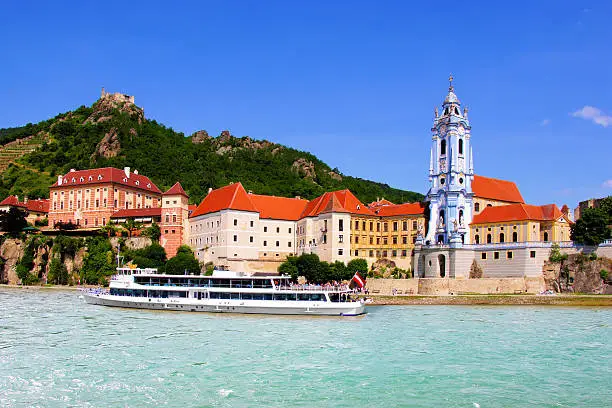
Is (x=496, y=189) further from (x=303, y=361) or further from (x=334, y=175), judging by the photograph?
(x=334, y=175)

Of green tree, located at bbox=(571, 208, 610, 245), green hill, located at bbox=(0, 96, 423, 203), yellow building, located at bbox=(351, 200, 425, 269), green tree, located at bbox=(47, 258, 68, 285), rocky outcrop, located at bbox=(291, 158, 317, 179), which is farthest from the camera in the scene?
rocky outcrop, located at bbox=(291, 158, 317, 179)

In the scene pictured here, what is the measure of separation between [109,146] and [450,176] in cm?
8113

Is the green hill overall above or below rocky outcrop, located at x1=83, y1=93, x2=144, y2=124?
below

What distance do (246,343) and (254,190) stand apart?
3356 inches

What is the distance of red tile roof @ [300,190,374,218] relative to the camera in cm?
8119

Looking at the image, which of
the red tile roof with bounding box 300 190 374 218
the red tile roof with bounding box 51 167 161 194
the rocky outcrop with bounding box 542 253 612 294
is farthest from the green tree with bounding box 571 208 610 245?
the red tile roof with bounding box 51 167 161 194

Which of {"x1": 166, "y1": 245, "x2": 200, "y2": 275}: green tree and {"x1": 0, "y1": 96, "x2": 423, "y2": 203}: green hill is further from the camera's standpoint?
{"x1": 0, "y1": 96, "x2": 423, "y2": 203}: green hill

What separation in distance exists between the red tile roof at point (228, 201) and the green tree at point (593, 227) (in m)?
39.0

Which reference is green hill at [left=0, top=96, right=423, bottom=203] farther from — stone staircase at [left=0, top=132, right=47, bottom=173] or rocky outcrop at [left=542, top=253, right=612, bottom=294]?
rocky outcrop at [left=542, top=253, right=612, bottom=294]

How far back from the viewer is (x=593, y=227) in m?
67.6

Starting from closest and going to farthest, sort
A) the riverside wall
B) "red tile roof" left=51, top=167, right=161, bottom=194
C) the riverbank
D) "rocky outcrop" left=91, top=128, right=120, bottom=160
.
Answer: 1. the riverbank
2. the riverside wall
3. "red tile roof" left=51, top=167, right=161, bottom=194
4. "rocky outcrop" left=91, top=128, right=120, bottom=160

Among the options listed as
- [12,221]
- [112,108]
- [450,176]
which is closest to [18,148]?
[112,108]

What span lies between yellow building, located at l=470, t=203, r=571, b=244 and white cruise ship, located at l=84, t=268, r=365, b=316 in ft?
86.3

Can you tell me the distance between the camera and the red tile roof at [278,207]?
286ft
